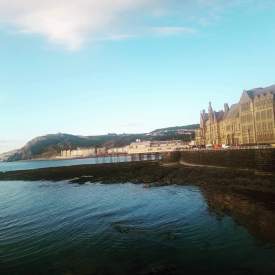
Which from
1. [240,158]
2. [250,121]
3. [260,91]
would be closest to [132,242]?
[240,158]

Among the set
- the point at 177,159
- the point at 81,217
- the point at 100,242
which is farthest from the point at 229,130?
the point at 100,242

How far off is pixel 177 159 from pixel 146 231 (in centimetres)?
7680

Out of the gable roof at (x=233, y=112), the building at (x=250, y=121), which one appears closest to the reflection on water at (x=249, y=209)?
the building at (x=250, y=121)

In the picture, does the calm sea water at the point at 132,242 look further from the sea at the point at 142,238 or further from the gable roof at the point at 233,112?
the gable roof at the point at 233,112

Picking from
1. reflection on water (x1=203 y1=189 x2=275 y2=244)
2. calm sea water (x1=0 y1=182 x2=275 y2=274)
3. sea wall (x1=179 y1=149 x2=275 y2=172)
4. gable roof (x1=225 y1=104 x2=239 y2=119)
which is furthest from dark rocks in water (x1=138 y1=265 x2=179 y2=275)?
gable roof (x1=225 y1=104 x2=239 y2=119)

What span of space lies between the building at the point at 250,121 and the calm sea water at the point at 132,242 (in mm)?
53546

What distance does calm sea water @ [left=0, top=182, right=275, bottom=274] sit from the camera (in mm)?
17203

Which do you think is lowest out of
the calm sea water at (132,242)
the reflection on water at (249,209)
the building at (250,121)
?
the calm sea water at (132,242)

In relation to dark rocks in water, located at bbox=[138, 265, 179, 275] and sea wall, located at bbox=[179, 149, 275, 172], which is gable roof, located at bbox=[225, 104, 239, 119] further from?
dark rocks in water, located at bbox=[138, 265, 179, 275]

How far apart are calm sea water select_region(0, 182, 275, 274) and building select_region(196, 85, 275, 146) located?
5355 cm

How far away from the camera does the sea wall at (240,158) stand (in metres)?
48.5

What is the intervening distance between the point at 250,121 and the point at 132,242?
75.6 metres

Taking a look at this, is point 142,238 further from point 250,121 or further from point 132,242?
point 250,121

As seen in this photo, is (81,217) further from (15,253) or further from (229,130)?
(229,130)
